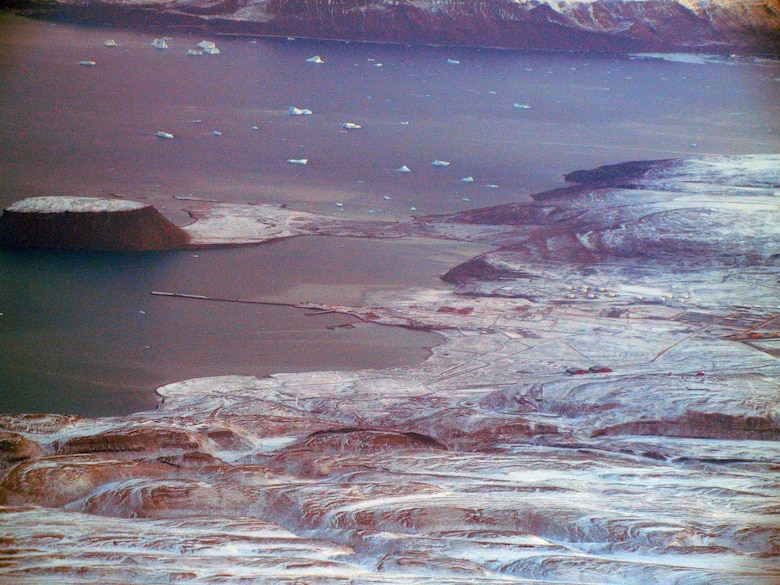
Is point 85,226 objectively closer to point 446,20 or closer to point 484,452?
point 484,452

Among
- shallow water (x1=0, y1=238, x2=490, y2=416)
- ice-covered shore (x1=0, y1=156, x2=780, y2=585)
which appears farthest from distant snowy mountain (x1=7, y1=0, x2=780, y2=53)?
shallow water (x1=0, y1=238, x2=490, y2=416)

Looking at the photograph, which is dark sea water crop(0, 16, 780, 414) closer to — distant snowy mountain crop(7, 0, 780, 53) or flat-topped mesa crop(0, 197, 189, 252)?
flat-topped mesa crop(0, 197, 189, 252)

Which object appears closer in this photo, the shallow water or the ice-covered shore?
the ice-covered shore

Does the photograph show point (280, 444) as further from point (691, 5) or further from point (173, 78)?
point (691, 5)

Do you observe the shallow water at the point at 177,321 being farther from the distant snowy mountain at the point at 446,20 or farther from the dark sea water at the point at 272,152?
the distant snowy mountain at the point at 446,20

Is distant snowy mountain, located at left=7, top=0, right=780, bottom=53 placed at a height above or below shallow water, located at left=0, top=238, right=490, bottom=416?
above

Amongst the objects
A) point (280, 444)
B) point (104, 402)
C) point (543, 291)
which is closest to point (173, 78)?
point (543, 291)

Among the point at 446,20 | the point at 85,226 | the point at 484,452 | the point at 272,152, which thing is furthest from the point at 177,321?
the point at 446,20
